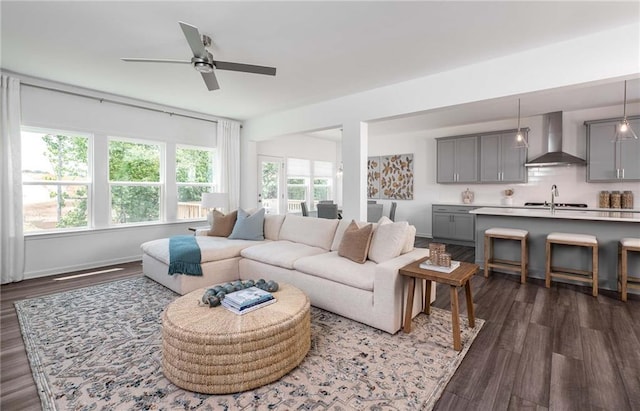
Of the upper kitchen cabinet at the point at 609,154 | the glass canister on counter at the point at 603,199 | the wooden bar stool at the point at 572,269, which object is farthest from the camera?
the glass canister on counter at the point at 603,199

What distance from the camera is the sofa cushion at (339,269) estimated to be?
8.94ft

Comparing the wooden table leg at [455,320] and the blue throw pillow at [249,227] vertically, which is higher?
the blue throw pillow at [249,227]

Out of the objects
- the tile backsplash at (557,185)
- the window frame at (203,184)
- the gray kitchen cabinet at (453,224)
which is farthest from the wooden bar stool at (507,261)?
the window frame at (203,184)

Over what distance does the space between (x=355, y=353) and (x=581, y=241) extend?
10.4 feet

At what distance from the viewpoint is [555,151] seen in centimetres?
559

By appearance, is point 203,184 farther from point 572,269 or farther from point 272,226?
point 572,269

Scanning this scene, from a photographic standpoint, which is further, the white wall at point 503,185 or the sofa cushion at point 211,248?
the white wall at point 503,185

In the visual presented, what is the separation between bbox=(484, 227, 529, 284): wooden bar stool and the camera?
4.07m

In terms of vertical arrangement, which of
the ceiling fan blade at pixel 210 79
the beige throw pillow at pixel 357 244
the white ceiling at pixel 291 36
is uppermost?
the white ceiling at pixel 291 36

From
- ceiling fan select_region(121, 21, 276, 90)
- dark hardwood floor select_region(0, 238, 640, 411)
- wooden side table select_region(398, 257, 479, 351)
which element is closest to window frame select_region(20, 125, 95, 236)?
dark hardwood floor select_region(0, 238, 640, 411)

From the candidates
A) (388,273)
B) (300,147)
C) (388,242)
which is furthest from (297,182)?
(388,273)

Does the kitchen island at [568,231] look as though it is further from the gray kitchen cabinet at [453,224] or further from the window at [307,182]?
the window at [307,182]

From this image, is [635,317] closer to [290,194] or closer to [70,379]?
[70,379]

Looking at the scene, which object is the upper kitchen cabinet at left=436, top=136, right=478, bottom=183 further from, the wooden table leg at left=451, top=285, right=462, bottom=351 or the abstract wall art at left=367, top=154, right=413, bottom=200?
the wooden table leg at left=451, top=285, right=462, bottom=351
